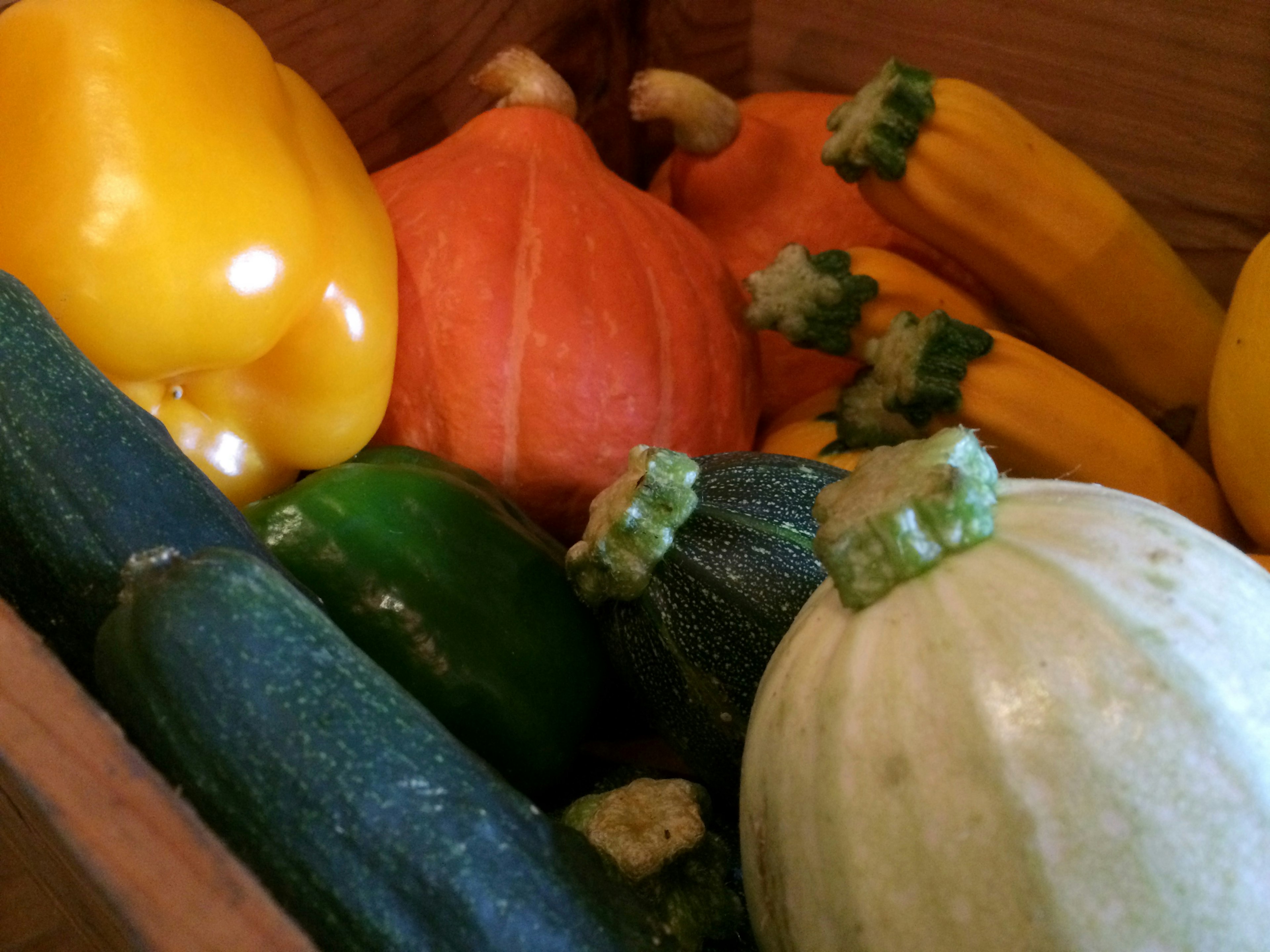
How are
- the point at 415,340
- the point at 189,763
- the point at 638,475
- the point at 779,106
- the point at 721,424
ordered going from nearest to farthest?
the point at 189,763 < the point at 638,475 < the point at 415,340 < the point at 721,424 < the point at 779,106

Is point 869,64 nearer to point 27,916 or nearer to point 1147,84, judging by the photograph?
point 1147,84

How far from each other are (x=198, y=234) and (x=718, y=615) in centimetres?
41

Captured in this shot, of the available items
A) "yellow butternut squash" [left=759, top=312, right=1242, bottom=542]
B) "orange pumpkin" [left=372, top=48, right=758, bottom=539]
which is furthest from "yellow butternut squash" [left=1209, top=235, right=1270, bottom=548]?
"orange pumpkin" [left=372, top=48, right=758, bottom=539]

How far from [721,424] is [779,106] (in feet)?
1.64

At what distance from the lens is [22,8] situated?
0.73 m

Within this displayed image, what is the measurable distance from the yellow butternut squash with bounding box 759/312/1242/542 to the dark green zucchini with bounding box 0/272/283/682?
58 centimetres

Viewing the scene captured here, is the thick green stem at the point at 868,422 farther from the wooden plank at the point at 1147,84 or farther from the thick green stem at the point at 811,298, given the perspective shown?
the wooden plank at the point at 1147,84

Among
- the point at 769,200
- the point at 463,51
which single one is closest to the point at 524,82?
the point at 463,51

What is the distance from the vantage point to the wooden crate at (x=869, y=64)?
1012mm

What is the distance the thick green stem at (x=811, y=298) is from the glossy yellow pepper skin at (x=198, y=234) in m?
0.35

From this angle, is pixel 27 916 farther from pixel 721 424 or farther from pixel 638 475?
pixel 721 424

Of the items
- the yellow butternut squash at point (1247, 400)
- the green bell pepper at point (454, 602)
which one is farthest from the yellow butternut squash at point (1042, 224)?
the green bell pepper at point (454, 602)

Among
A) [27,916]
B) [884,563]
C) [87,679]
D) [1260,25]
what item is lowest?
[27,916]

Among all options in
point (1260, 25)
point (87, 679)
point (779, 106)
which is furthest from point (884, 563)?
point (779, 106)
